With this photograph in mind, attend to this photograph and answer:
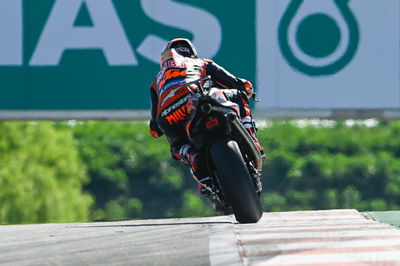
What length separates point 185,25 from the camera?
58.9 ft

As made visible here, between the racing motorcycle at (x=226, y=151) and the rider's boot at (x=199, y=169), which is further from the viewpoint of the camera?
the rider's boot at (x=199, y=169)

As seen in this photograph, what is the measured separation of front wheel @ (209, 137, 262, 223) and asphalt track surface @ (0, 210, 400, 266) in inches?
8.4

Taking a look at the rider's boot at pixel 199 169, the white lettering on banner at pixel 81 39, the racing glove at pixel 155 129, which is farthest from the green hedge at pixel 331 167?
the rider's boot at pixel 199 169

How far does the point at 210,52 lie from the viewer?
58.4 feet

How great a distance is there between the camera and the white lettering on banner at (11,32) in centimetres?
1797

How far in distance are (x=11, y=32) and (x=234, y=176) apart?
10.3 m

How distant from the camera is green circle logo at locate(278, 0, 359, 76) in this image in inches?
703

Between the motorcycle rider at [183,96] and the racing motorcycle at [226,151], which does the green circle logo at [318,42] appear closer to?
the motorcycle rider at [183,96]

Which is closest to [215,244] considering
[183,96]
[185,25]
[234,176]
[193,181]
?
[234,176]

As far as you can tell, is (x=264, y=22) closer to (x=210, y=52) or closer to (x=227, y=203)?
(x=210, y=52)

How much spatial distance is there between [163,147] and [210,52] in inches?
2035

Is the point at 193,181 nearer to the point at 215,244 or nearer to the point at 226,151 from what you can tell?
the point at 226,151

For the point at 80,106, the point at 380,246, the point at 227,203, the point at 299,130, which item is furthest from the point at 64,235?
the point at 299,130

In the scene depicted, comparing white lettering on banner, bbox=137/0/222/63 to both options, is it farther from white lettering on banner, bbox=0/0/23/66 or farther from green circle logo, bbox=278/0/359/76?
white lettering on banner, bbox=0/0/23/66
